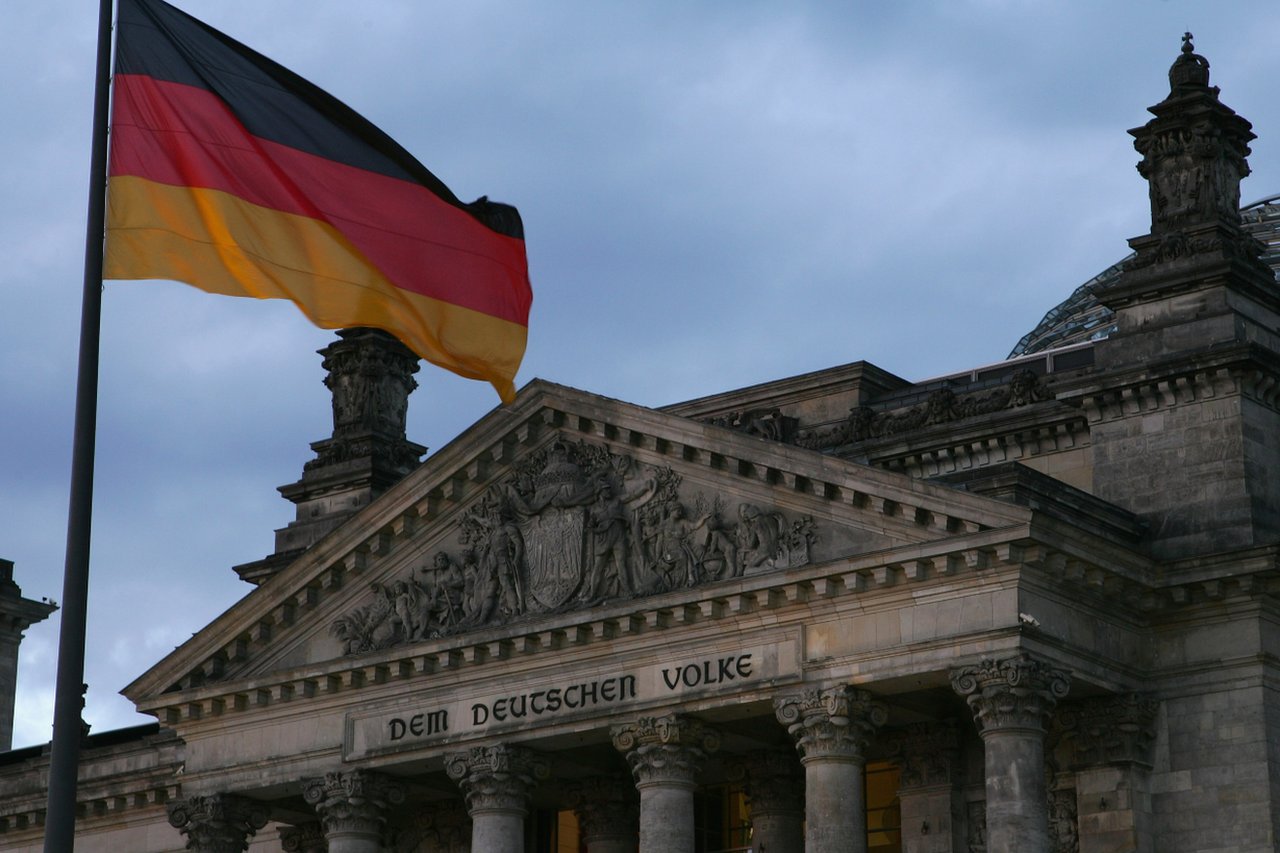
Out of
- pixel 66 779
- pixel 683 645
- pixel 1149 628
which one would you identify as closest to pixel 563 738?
pixel 683 645

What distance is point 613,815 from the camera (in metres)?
49.8

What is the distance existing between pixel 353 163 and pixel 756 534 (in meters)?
15.9

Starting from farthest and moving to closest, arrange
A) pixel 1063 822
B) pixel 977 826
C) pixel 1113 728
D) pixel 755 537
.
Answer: pixel 977 826, pixel 755 537, pixel 1063 822, pixel 1113 728

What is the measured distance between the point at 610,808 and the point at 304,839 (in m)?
7.27

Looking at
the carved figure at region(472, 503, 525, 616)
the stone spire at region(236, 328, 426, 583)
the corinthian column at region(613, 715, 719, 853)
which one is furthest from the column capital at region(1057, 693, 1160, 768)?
the stone spire at region(236, 328, 426, 583)

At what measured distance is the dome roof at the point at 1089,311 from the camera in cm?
6755

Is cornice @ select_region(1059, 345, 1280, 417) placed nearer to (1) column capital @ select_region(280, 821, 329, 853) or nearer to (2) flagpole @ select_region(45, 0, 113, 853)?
(1) column capital @ select_region(280, 821, 329, 853)

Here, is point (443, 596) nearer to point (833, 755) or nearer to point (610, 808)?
point (610, 808)

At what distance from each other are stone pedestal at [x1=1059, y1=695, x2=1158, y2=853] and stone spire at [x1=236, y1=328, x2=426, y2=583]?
62.9 ft

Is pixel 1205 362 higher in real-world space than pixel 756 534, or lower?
higher

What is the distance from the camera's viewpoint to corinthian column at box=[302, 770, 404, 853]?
48188mm

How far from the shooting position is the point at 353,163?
99.3 feet

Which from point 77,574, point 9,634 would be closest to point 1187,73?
point 77,574

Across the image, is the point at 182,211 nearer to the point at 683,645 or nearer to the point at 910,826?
the point at 683,645
